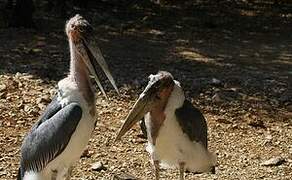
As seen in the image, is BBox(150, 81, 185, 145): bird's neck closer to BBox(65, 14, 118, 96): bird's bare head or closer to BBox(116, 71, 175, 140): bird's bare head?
BBox(116, 71, 175, 140): bird's bare head

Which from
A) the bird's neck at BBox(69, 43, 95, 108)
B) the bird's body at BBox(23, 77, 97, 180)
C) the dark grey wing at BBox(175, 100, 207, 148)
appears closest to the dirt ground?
the dark grey wing at BBox(175, 100, 207, 148)

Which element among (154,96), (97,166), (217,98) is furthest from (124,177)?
(217,98)

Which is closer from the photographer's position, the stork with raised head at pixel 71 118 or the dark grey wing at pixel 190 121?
the stork with raised head at pixel 71 118

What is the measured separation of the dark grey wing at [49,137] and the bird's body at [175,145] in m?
→ 0.83

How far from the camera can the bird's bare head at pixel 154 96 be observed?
187 inches

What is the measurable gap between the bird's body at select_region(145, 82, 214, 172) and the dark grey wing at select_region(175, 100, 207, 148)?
0.02 metres

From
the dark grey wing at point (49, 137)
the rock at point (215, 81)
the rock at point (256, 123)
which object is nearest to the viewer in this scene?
the dark grey wing at point (49, 137)

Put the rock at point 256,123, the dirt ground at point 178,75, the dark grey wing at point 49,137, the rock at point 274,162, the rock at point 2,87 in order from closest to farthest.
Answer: the dark grey wing at point 49,137
the rock at point 274,162
the dirt ground at point 178,75
the rock at point 256,123
the rock at point 2,87

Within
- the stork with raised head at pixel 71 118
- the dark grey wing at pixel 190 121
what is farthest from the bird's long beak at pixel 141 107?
Answer: the stork with raised head at pixel 71 118

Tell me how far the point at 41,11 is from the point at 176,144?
339 inches

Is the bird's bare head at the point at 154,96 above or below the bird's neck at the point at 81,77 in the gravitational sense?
below

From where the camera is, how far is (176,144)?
492cm

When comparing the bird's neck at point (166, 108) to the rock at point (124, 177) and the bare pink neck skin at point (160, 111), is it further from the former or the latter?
the rock at point (124, 177)

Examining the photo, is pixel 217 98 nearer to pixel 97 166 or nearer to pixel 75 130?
pixel 97 166
